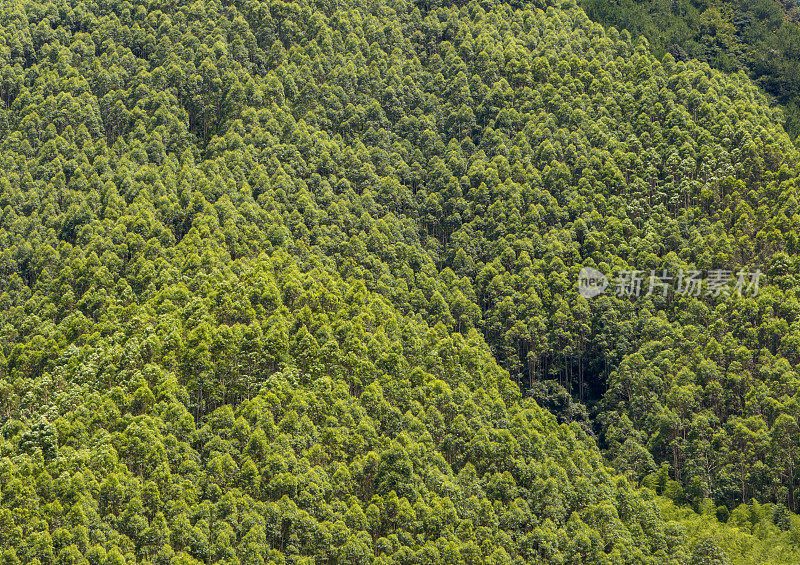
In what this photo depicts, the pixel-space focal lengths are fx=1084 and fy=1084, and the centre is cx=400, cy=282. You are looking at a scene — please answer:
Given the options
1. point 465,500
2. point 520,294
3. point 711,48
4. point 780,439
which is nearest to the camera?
point 465,500

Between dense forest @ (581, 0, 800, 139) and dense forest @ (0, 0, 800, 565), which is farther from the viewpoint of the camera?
dense forest @ (581, 0, 800, 139)

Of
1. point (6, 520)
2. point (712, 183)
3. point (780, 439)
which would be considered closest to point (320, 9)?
point (712, 183)

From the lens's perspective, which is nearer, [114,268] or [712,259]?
[114,268]

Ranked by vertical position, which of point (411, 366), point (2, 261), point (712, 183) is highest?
point (712, 183)

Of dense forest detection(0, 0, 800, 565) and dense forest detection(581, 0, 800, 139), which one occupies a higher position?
dense forest detection(581, 0, 800, 139)

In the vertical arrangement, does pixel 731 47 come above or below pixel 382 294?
above

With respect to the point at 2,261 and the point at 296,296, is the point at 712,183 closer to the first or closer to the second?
the point at 296,296

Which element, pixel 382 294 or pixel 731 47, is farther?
pixel 731 47

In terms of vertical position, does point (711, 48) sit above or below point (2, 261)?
above
